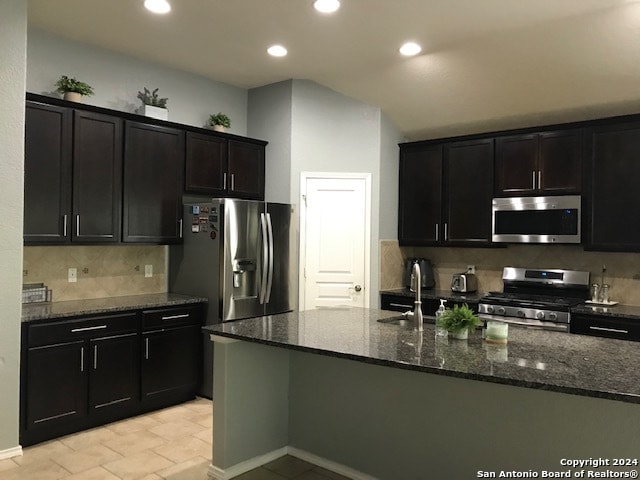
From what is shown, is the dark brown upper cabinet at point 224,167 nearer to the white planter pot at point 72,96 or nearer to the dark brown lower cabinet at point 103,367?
the white planter pot at point 72,96

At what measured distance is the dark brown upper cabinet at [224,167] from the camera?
15.6 feet

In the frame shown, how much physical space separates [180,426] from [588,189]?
12.5 feet

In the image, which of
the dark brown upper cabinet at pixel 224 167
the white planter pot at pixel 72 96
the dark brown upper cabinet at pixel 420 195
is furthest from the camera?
the dark brown upper cabinet at pixel 420 195

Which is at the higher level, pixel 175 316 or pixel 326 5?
pixel 326 5

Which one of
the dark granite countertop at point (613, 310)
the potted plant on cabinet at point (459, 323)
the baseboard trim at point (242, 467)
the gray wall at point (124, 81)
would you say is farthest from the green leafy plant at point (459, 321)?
the gray wall at point (124, 81)

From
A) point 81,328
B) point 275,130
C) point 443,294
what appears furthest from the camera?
point 275,130

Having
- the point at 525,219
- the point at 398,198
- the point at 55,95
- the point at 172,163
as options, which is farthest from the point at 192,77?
the point at 525,219

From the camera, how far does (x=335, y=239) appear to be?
5199 mm

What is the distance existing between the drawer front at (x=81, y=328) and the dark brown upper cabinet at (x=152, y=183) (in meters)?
0.70

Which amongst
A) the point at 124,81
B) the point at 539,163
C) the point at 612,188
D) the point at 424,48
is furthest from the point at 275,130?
the point at 612,188

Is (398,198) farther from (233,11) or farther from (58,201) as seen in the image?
(58,201)

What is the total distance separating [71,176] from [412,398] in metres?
2.90

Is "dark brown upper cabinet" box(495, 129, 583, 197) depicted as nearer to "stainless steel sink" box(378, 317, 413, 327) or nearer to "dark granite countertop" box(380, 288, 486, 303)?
"dark granite countertop" box(380, 288, 486, 303)

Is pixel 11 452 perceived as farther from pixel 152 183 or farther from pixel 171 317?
pixel 152 183
